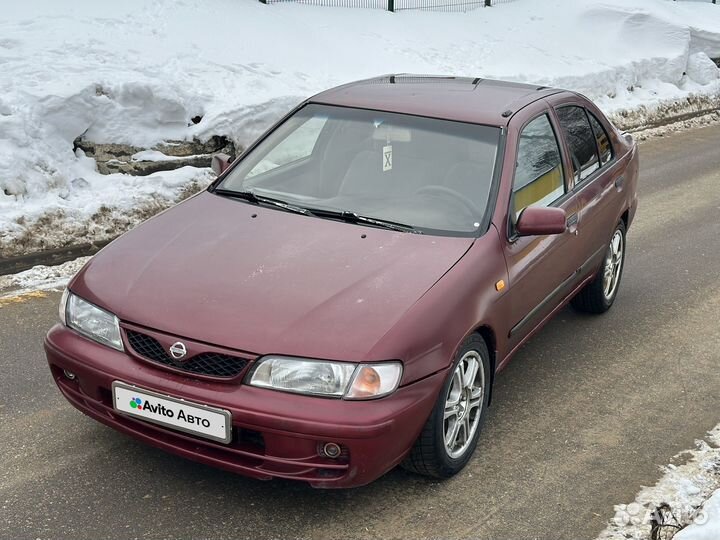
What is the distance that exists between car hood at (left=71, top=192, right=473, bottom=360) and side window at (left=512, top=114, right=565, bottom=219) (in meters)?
0.63

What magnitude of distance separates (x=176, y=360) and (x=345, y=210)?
1290 millimetres

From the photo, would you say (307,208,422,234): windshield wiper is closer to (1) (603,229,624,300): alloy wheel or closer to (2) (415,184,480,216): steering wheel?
(2) (415,184,480,216): steering wheel

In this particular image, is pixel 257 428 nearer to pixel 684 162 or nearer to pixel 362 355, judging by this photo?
pixel 362 355

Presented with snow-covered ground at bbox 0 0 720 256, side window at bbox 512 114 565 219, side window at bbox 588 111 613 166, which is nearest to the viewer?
side window at bbox 512 114 565 219

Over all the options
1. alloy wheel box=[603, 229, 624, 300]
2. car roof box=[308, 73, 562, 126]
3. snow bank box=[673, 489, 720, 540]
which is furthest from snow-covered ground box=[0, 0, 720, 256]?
snow bank box=[673, 489, 720, 540]

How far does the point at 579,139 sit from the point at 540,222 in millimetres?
1434

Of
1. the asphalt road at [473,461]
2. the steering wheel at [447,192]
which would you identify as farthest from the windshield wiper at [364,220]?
the asphalt road at [473,461]

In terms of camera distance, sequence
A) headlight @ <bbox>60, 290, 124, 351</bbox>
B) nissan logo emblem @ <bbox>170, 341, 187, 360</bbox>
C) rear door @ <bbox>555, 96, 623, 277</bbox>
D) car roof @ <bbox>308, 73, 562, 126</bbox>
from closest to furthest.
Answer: nissan logo emblem @ <bbox>170, 341, 187, 360</bbox> → headlight @ <bbox>60, 290, 124, 351</bbox> → car roof @ <bbox>308, 73, 562, 126</bbox> → rear door @ <bbox>555, 96, 623, 277</bbox>

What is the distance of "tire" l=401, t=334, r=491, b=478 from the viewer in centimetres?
375

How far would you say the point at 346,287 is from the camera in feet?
12.3

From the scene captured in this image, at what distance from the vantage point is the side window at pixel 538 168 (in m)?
4.65

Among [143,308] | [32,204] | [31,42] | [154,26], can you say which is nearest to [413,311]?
[143,308]

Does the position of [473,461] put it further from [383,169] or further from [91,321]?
[91,321]

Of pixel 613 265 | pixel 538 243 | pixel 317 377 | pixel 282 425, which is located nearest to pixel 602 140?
pixel 613 265
